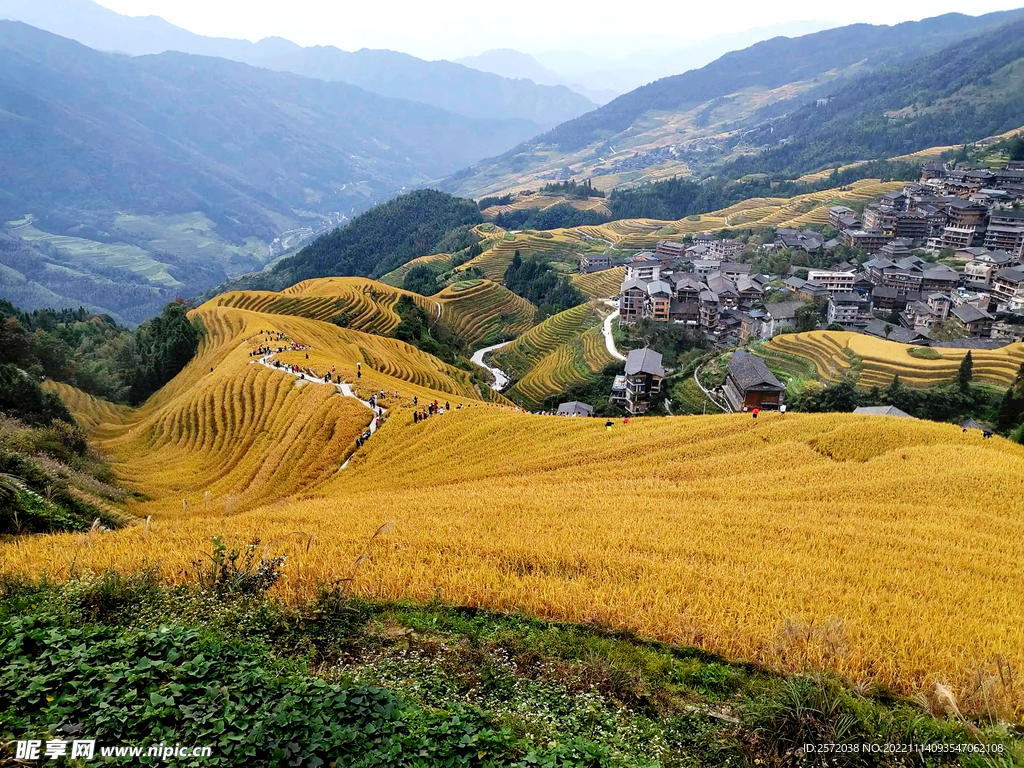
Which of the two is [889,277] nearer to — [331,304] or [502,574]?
[331,304]

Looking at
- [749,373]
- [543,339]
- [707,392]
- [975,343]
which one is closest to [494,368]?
[543,339]

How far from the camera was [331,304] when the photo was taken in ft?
233

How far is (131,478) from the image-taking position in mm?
25141

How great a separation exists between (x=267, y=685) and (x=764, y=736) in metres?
4.74

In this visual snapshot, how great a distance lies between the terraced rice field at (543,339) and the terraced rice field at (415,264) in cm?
3766

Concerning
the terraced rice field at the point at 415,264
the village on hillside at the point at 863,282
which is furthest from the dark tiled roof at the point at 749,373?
the terraced rice field at the point at 415,264

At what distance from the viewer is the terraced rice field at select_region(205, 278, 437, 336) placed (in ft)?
227

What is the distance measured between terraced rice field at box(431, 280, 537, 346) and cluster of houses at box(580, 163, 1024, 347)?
19063mm

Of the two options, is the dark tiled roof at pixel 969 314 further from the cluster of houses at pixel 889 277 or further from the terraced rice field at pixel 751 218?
the terraced rice field at pixel 751 218

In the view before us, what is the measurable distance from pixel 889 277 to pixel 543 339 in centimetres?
4198

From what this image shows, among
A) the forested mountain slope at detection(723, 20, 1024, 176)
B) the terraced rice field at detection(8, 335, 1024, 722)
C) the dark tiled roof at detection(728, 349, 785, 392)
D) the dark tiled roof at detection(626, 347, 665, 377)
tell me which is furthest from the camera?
the forested mountain slope at detection(723, 20, 1024, 176)

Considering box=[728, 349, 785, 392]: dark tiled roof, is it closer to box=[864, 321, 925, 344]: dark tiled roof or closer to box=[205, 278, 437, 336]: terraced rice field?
box=[864, 321, 925, 344]: dark tiled roof

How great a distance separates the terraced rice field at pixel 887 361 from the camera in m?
46.1

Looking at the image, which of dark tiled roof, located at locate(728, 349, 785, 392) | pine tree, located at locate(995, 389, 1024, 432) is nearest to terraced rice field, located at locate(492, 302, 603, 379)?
dark tiled roof, located at locate(728, 349, 785, 392)
